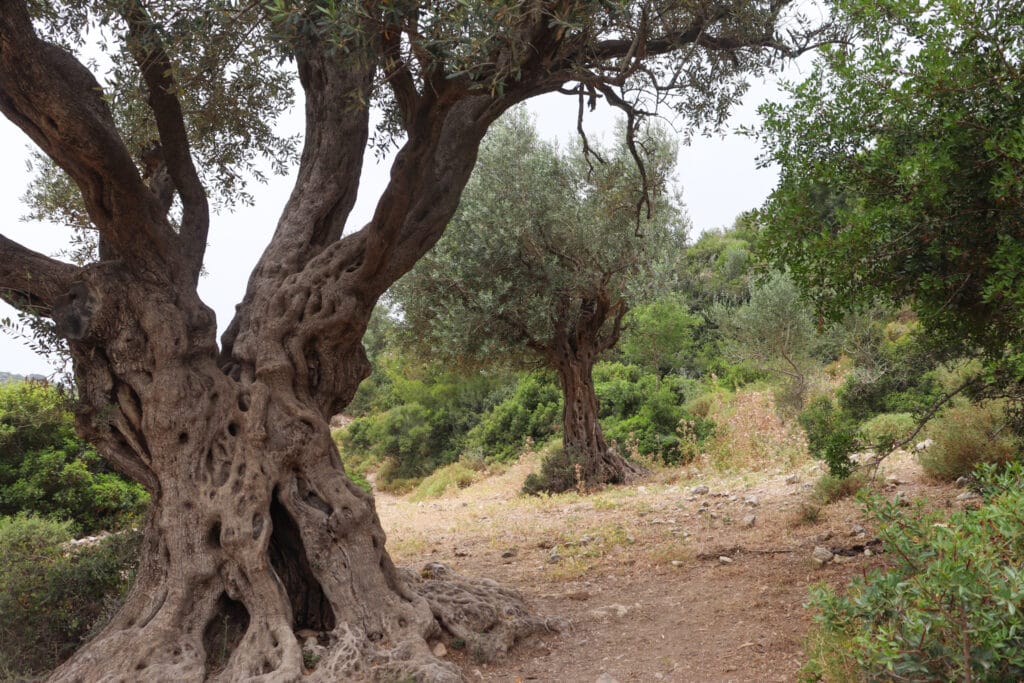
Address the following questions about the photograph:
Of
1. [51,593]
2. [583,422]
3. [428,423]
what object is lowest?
[51,593]

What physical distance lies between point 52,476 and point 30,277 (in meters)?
6.21

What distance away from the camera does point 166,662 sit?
4742mm

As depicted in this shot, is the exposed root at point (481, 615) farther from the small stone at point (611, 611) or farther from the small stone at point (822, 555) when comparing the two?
the small stone at point (822, 555)

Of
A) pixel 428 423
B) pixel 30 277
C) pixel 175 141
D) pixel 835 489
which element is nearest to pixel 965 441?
pixel 835 489

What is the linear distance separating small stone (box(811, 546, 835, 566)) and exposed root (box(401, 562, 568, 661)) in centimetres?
252

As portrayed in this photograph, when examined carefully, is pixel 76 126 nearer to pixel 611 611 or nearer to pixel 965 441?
pixel 611 611

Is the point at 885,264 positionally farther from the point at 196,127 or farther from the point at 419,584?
the point at 196,127

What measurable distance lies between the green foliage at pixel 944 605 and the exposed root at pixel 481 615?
2802 mm

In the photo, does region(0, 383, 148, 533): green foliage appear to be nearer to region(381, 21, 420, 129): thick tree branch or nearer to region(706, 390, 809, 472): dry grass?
region(381, 21, 420, 129): thick tree branch

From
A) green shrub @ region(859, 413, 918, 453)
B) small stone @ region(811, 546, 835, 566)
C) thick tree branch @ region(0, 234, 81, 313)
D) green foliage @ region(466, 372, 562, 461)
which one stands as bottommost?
small stone @ region(811, 546, 835, 566)

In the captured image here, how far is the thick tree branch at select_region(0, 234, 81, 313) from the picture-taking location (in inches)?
212

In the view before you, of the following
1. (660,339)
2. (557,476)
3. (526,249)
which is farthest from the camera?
(660,339)

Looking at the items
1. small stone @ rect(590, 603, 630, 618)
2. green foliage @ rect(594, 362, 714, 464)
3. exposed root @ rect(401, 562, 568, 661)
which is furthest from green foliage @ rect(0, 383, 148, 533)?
green foliage @ rect(594, 362, 714, 464)

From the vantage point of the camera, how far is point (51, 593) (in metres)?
5.87
